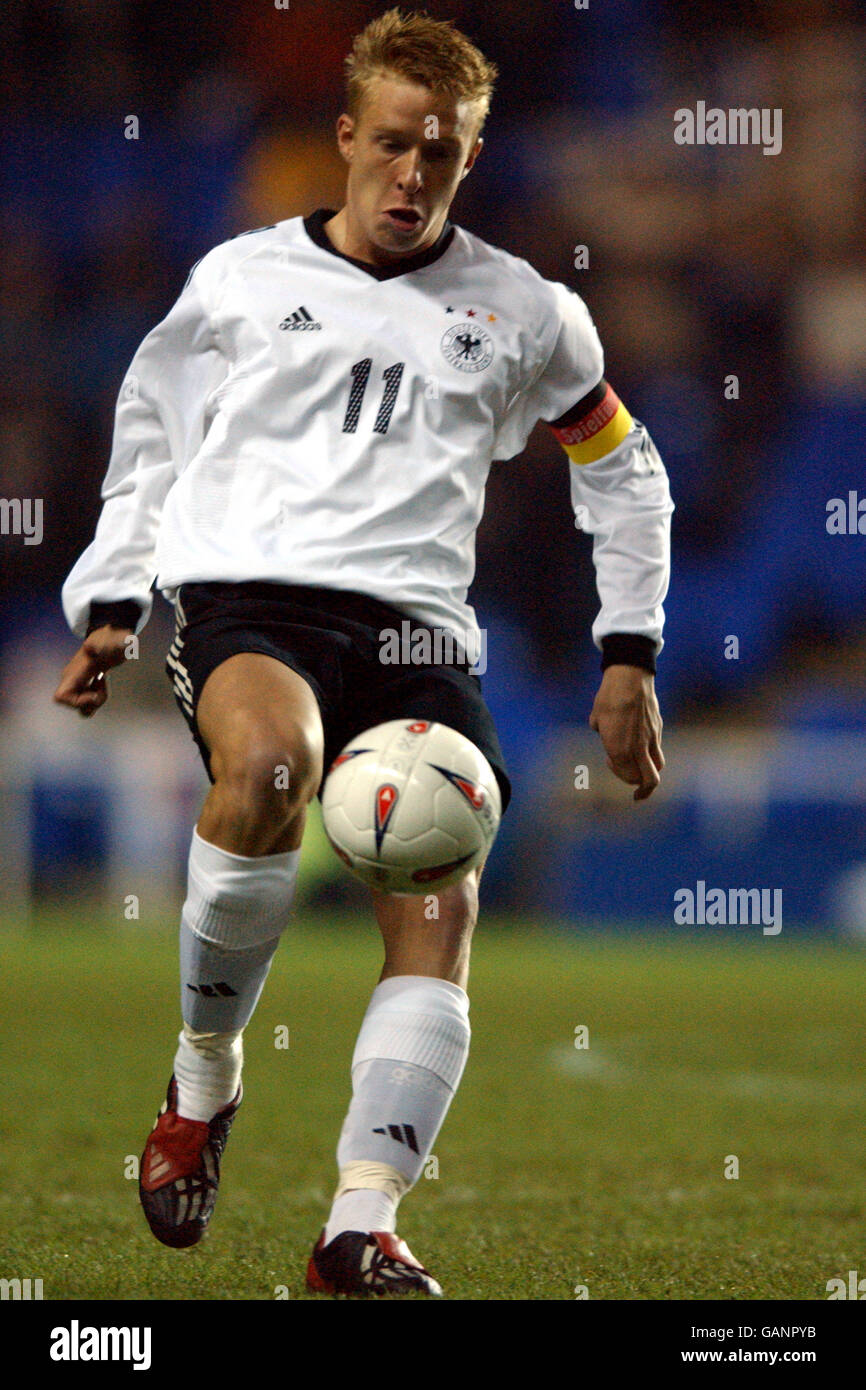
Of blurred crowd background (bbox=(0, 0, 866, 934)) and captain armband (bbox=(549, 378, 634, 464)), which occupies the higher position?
blurred crowd background (bbox=(0, 0, 866, 934))

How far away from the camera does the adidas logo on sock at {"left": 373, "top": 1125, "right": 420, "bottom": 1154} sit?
2.62 m

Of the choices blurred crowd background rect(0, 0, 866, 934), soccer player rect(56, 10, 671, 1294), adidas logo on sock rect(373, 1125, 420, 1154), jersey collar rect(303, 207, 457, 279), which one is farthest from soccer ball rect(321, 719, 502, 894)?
blurred crowd background rect(0, 0, 866, 934)

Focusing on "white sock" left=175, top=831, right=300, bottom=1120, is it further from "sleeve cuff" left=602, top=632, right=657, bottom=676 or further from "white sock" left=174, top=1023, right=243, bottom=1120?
"sleeve cuff" left=602, top=632, right=657, bottom=676

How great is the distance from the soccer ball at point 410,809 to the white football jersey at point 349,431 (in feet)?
0.90

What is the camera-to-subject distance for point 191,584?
2812mm

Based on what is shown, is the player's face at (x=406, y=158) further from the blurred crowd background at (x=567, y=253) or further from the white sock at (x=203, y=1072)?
the blurred crowd background at (x=567, y=253)

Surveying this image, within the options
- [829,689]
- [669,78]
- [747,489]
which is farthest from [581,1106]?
[669,78]

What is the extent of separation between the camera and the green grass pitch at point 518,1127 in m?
2.81

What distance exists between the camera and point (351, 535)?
2729 mm

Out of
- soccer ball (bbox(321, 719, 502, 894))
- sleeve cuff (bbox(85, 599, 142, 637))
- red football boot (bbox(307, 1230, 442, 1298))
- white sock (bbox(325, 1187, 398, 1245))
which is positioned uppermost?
sleeve cuff (bbox(85, 599, 142, 637))

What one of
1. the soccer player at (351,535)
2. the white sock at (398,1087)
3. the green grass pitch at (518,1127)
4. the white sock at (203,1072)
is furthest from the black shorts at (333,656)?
the green grass pitch at (518,1127)

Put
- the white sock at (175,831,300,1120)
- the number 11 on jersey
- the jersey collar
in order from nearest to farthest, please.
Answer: the white sock at (175,831,300,1120), the number 11 on jersey, the jersey collar

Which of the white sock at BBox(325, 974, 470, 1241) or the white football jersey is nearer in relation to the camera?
the white sock at BBox(325, 974, 470, 1241)

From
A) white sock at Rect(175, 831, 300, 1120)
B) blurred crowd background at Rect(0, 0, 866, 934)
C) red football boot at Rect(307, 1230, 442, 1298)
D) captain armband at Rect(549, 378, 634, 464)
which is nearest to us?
red football boot at Rect(307, 1230, 442, 1298)
